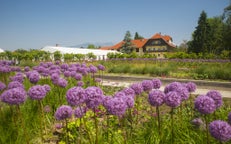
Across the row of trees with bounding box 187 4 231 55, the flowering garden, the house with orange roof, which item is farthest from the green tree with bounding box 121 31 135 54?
the flowering garden

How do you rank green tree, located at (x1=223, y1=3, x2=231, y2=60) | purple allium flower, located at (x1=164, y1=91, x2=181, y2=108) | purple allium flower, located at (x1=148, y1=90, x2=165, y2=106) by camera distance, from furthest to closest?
green tree, located at (x1=223, y1=3, x2=231, y2=60) < purple allium flower, located at (x1=148, y1=90, x2=165, y2=106) < purple allium flower, located at (x1=164, y1=91, x2=181, y2=108)

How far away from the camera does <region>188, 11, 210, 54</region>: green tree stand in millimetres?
45781

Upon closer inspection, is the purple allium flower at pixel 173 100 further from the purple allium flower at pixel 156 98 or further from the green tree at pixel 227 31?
Answer: the green tree at pixel 227 31

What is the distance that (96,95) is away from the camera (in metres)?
2.68

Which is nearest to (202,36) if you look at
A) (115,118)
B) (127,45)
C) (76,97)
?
(127,45)

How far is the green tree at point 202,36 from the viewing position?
45781mm

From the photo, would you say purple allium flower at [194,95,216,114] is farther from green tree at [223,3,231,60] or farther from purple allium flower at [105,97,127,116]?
green tree at [223,3,231,60]

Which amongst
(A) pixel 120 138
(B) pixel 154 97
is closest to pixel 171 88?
(B) pixel 154 97

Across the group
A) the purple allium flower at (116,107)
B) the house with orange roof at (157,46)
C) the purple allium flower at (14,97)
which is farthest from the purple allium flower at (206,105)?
the house with orange roof at (157,46)

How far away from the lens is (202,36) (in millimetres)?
46094

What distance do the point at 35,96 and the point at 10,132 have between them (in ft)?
3.16

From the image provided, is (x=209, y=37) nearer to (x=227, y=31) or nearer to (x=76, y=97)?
(x=227, y=31)

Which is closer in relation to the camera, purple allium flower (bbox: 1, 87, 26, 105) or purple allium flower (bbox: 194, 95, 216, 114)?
purple allium flower (bbox: 194, 95, 216, 114)

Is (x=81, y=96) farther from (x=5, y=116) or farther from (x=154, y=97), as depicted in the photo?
(x=5, y=116)
